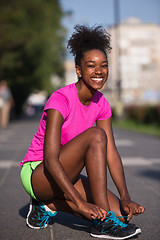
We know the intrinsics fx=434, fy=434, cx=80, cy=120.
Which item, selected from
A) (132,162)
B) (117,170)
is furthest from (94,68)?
(132,162)

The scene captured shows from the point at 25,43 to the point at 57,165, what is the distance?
21048mm

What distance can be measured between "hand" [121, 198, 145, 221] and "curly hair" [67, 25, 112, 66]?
1.07 metres

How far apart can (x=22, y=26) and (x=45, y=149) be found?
23.5 meters

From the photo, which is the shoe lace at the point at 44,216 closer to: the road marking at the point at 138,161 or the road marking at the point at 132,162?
the road marking at the point at 132,162

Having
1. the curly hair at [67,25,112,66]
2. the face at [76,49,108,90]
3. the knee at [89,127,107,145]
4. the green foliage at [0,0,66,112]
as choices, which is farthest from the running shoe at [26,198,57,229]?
the green foliage at [0,0,66,112]

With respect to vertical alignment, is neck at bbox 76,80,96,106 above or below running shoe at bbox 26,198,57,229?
above

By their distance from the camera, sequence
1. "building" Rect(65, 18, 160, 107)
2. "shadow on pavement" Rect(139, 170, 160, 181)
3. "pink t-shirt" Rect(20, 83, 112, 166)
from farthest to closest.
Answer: "building" Rect(65, 18, 160, 107) < "shadow on pavement" Rect(139, 170, 160, 181) < "pink t-shirt" Rect(20, 83, 112, 166)

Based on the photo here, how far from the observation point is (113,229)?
2.95 meters

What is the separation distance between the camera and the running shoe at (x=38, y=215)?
3289 millimetres

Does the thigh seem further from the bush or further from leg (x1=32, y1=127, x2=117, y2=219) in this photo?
the bush

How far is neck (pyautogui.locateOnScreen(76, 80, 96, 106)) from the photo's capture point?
3.26m

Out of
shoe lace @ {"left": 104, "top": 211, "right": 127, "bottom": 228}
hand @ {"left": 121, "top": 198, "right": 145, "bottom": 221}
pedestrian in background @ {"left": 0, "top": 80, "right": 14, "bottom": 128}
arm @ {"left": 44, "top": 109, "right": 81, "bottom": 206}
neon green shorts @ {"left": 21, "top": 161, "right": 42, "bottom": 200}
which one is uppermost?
arm @ {"left": 44, "top": 109, "right": 81, "bottom": 206}

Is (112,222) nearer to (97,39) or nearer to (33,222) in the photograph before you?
(33,222)

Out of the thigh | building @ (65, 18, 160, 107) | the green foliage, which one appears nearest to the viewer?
the thigh
